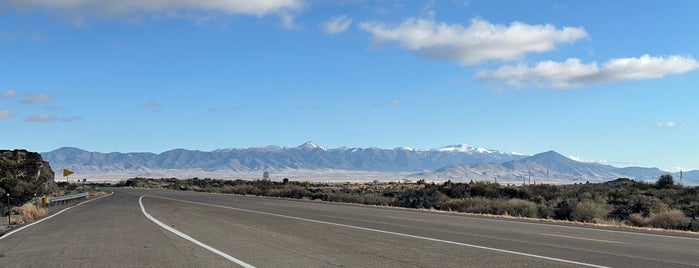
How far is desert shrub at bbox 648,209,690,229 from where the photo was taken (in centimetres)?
2378

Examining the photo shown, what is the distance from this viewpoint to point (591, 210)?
90.7 feet

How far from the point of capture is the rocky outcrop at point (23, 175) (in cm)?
3908

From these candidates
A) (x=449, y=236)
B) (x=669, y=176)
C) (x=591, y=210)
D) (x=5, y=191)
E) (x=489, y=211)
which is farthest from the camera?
(x=669, y=176)

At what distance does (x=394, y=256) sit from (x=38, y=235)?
9995mm

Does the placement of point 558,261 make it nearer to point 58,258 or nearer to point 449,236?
point 449,236

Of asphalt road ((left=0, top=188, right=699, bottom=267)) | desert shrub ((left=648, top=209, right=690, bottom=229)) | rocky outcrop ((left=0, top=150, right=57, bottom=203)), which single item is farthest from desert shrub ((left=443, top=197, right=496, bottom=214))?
rocky outcrop ((left=0, top=150, right=57, bottom=203))

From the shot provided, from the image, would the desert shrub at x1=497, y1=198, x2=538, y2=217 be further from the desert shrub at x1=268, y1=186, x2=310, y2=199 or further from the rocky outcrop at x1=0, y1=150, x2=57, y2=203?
the rocky outcrop at x1=0, y1=150, x2=57, y2=203

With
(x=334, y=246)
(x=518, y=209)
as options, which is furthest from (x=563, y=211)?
(x=334, y=246)

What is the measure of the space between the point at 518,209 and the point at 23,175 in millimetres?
33102

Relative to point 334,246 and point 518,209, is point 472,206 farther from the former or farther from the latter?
point 334,246

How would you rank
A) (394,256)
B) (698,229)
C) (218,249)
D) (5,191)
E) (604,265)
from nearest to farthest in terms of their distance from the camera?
(604,265) < (394,256) < (218,249) < (698,229) < (5,191)

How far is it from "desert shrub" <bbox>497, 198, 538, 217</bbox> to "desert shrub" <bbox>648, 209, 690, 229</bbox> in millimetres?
5554

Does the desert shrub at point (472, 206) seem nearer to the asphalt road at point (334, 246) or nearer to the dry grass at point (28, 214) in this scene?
the asphalt road at point (334, 246)

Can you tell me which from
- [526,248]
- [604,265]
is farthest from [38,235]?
[604,265]
